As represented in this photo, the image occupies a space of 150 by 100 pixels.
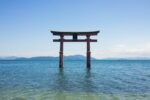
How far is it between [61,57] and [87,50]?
318 cm

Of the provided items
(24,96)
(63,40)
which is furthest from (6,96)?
(63,40)

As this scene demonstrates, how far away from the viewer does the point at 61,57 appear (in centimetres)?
3030

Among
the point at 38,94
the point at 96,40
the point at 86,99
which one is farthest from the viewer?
the point at 96,40

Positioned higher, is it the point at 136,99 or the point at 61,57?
the point at 61,57

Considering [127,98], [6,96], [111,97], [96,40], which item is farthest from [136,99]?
[96,40]

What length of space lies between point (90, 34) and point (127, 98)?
17.6 m

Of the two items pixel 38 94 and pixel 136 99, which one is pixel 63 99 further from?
pixel 136 99

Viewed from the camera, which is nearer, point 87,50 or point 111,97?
point 111,97

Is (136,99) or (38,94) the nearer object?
(136,99)

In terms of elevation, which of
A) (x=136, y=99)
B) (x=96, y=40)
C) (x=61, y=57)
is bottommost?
(x=136, y=99)

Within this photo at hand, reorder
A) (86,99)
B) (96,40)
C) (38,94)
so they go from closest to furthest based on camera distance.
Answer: (86,99), (38,94), (96,40)

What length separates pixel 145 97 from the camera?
12477 millimetres

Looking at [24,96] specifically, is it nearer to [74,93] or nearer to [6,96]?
[6,96]

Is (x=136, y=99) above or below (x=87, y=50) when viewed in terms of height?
below
